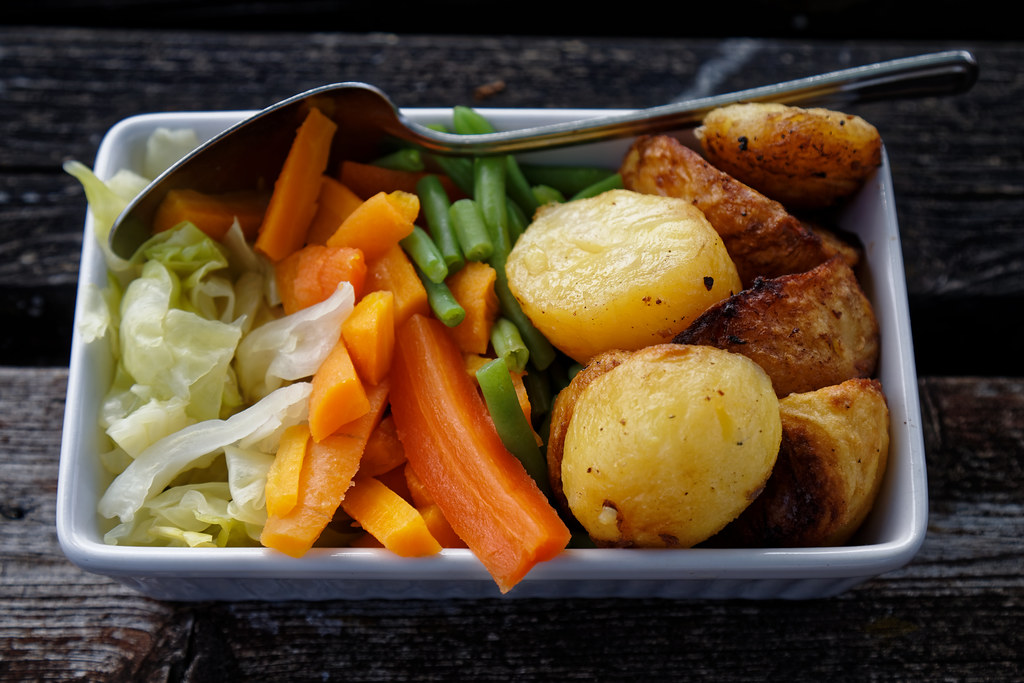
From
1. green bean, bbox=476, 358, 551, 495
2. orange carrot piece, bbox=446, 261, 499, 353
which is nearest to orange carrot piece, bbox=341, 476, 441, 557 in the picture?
green bean, bbox=476, 358, 551, 495

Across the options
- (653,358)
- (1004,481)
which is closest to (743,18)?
(1004,481)

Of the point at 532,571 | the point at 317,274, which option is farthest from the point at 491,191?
the point at 532,571

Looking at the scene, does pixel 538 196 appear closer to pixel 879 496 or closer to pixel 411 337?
pixel 411 337

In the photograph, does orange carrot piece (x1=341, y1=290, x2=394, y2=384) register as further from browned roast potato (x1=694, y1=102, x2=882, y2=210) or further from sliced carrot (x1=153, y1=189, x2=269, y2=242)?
browned roast potato (x1=694, y1=102, x2=882, y2=210)

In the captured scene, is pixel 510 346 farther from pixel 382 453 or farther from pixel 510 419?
pixel 382 453

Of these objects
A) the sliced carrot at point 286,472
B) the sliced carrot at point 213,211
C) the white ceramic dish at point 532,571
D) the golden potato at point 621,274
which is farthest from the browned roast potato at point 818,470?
the sliced carrot at point 213,211

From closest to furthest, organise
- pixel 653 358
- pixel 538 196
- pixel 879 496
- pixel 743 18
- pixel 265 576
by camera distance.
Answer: pixel 653 358, pixel 265 576, pixel 879 496, pixel 538 196, pixel 743 18
